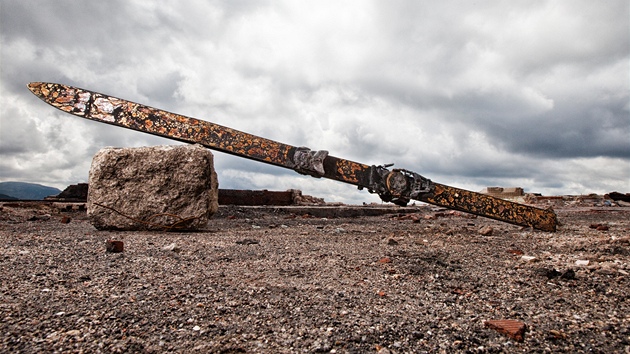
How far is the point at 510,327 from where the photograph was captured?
1.86m

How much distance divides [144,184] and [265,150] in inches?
56.8

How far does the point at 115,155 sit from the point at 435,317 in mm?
4133

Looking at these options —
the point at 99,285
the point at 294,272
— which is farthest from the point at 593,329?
the point at 99,285

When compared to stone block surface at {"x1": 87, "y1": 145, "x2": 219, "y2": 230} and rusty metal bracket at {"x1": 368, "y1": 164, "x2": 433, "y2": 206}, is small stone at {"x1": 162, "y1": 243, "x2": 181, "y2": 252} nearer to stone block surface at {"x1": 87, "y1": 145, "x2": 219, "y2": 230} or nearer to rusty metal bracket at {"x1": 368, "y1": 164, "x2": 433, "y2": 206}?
stone block surface at {"x1": 87, "y1": 145, "x2": 219, "y2": 230}

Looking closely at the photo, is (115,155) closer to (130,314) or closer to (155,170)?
(155,170)

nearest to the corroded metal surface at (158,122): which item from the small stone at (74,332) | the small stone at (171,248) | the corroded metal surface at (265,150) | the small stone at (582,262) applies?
the corroded metal surface at (265,150)

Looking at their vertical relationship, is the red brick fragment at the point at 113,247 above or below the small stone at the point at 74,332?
above

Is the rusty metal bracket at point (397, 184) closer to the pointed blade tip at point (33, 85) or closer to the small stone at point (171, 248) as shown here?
the small stone at point (171, 248)

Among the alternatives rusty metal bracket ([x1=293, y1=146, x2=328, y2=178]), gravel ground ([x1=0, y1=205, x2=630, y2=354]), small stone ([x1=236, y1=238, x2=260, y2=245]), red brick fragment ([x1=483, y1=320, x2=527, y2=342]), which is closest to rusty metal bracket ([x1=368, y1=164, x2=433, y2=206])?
rusty metal bracket ([x1=293, y1=146, x2=328, y2=178])

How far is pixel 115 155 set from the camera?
484 cm

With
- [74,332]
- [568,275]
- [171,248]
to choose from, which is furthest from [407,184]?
[74,332]

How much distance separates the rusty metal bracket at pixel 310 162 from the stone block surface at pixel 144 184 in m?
1.06

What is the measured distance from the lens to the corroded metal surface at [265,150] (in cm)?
478

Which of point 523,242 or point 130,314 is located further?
point 523,242
